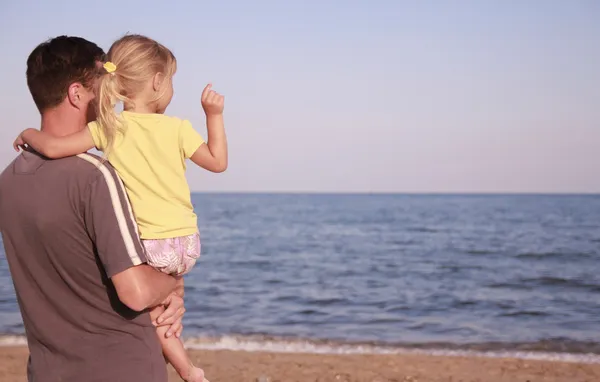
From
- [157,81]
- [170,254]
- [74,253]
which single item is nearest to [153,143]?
[157,81]

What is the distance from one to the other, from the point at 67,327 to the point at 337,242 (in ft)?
86.1

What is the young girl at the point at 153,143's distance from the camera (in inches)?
100

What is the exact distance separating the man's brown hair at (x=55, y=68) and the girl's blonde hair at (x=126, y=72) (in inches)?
3.9

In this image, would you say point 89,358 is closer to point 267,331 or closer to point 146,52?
point 146,52

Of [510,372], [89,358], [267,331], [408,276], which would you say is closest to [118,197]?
[89,358]

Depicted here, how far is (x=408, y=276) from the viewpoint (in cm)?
1797

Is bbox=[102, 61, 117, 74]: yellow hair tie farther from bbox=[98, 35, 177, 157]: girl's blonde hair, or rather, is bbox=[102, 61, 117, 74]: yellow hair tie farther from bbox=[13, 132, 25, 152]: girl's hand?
bbox=[13, 132, 25, 152]: girl's hand

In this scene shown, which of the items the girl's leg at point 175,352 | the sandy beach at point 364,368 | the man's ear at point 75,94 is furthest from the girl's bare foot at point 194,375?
the sandy beach at point 364,368

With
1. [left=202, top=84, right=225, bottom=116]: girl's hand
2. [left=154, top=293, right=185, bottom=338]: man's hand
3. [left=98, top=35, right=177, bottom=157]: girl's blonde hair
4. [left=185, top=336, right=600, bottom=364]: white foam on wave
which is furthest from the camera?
[left=185, top=336, right=600, bottom=364]: white foam on wave

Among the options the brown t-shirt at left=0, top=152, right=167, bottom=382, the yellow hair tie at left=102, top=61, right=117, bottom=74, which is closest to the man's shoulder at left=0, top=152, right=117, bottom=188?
the brown t-shirt at left=0, top=152, right=167, bottom=382

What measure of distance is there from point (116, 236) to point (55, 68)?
56cm

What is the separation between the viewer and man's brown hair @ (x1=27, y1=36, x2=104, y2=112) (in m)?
2.39

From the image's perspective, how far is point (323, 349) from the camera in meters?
9.66

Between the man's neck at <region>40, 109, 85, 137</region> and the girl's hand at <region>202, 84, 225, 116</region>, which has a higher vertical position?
the girl's hand at <region>202, 84, 225, 116</region>
